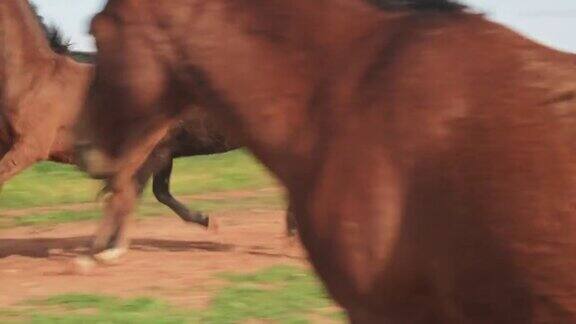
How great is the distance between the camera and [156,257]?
907 cm

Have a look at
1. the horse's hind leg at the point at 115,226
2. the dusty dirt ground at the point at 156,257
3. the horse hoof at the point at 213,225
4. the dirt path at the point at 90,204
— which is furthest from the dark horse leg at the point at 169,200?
the dirt path at the point at 90,204

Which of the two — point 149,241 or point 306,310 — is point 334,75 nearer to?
point 306,310

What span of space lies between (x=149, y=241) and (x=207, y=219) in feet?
1.97

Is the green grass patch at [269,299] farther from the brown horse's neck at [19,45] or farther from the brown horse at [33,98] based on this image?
the brown horse's neck at [19,45]

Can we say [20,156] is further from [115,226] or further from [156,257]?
[156,257]

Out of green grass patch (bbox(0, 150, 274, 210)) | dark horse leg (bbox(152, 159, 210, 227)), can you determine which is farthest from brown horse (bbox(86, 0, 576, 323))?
green grass patch (bbox(0, 150, 274, 210))

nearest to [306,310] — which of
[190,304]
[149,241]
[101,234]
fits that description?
[190,304]

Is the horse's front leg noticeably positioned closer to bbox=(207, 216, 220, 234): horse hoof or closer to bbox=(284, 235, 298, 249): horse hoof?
bbox=(207, 216, 220, 234): horse hoof

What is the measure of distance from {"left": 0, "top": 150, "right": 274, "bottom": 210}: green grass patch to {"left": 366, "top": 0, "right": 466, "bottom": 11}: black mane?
10349 mm

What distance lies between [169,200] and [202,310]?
12.5 ft

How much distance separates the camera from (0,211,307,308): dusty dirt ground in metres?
7.42

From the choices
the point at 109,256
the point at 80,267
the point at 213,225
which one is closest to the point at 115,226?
the point at 109,256

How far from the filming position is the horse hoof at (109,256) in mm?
8523

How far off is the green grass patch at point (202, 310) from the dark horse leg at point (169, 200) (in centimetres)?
300
